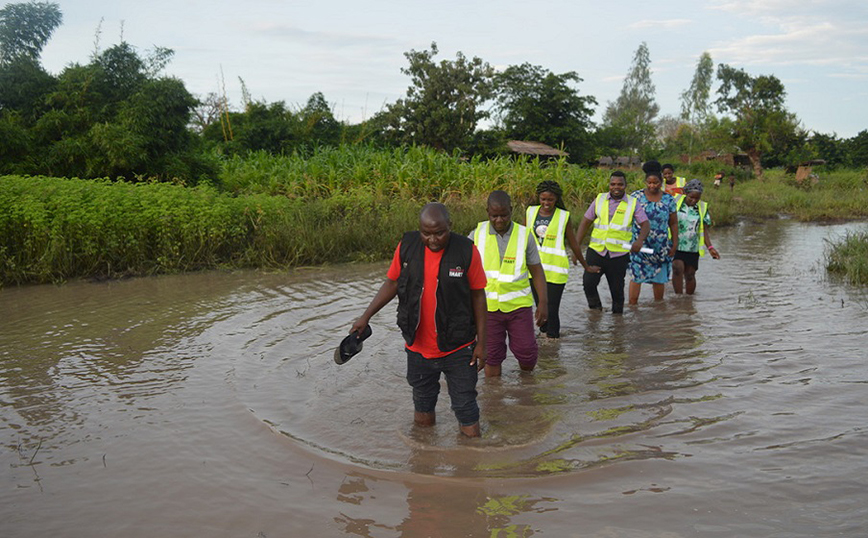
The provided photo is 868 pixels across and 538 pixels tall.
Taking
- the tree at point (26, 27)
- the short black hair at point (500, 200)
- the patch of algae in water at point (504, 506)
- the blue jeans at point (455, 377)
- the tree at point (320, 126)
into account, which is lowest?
the patch of algae in water at point (504, 506)

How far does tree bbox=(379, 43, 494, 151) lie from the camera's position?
32.0 m

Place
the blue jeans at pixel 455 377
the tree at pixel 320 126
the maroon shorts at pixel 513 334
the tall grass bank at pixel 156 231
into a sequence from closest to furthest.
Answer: the blue jeans at pixel 455 377
the maroon shorts at pixel 513 334
the tall grass bank at pixel 156 231
the tree at pixel 320 126

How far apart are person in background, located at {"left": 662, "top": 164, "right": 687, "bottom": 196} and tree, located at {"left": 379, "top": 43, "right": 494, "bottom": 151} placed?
22.0 metres

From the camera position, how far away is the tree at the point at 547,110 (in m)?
38.6

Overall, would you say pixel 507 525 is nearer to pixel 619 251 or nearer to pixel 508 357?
pixel 508 357

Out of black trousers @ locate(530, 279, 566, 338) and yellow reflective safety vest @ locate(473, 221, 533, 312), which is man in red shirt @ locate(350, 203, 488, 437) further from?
black trousers @ locate(530, 279, 566, 338)

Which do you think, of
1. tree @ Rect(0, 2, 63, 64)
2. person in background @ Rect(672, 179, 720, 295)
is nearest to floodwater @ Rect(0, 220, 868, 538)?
person in background @ Rect(672, 179, 720, 295)

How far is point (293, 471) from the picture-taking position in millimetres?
4242

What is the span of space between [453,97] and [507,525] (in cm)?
3036

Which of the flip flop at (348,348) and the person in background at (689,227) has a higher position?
the person in background at (689,227)

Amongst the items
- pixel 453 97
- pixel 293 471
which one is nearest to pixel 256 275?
pixel 293 471

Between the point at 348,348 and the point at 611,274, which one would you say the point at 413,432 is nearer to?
the point at 348,348

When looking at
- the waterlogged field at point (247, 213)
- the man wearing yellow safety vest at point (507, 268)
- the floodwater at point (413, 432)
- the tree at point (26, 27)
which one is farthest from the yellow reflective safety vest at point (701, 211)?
the tree at point (26, 27)

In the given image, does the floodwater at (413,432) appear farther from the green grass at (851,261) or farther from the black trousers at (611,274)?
the green grass at (851,261)
